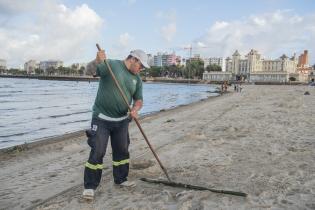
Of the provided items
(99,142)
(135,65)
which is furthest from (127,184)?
Result: (135,65)

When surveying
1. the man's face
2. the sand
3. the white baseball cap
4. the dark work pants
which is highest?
the white baseball cap

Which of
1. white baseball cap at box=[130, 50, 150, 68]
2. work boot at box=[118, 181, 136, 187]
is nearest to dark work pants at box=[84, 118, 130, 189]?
work boot at box=[118, 181, 136, 187]

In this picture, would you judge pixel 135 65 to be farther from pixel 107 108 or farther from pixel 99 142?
pixel 99 142

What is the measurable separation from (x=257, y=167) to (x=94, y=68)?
3955mm

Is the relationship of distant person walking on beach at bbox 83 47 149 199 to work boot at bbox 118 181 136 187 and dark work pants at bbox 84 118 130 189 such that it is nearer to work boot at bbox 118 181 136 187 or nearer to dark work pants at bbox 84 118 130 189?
dark work pants at bbox 84 118 130 189

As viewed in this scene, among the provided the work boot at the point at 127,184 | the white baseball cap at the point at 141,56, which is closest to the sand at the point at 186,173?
the work boot at the point at 127,184

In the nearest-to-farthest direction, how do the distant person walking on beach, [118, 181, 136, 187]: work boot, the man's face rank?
1. the distant person walking on beach
2. the man's face
3. [118, 181, 136, 187]: work boot

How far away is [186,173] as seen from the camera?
695 cm

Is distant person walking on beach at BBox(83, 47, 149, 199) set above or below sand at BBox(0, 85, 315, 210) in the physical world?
above

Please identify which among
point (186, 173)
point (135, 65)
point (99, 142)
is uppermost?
point (135, 65)

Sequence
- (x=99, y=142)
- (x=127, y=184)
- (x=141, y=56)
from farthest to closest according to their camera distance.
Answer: (x=127, y=184)
(x=141, y=56)
(x=99, y=142)

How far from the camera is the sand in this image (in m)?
5.39

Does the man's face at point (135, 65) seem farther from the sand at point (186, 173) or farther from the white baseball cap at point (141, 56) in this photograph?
the sand at point (186, 173)

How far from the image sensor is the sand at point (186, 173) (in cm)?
539
